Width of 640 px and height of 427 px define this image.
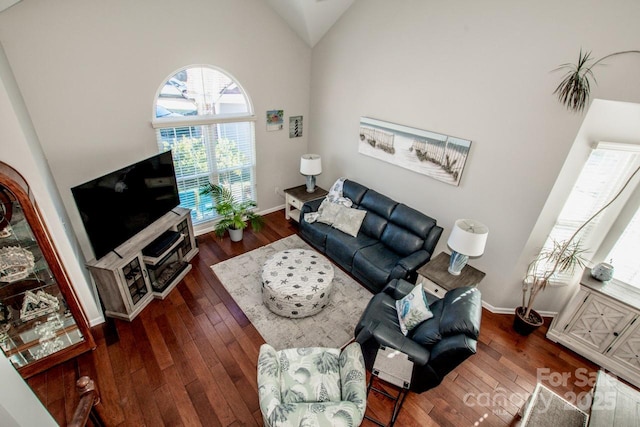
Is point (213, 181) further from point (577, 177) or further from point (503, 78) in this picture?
point (577, 177)

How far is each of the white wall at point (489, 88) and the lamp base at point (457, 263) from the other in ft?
1.50

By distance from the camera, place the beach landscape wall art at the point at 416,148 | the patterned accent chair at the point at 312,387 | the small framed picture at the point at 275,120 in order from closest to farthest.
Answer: the patterned accent chair at the point at 312,387 → the beach landscape wall art at the point at 416,148 → the small framed picture at the point at 275,120

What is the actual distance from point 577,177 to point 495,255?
1.15m

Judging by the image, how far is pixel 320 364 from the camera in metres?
2.51

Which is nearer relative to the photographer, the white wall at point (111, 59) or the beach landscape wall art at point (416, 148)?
the white wall at point (111, 59)

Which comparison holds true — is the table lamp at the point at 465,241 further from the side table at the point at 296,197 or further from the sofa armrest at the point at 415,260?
the side table at the point at 296,197

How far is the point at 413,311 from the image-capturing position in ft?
9.37

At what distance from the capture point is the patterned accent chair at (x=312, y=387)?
1.94 metres

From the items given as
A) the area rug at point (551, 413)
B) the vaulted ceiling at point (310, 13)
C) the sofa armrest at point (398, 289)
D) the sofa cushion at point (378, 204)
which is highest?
the vaulted ceiling at point (310, 13)

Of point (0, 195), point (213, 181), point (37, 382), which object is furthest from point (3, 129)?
point (213, 181)

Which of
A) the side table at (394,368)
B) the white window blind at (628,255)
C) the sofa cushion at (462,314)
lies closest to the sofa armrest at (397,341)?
the side table at (394,368)

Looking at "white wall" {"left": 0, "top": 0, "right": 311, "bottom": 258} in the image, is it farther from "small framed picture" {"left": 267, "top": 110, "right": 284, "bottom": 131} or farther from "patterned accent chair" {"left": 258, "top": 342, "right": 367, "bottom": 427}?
"patterned accent chair" {"left": 258, "top": 342, "right": 367, "bottom": 427}

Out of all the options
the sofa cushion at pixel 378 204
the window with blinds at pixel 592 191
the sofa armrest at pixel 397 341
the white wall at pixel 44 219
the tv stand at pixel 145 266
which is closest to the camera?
the white wall at pixel 44 219

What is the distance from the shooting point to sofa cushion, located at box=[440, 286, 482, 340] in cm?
240
